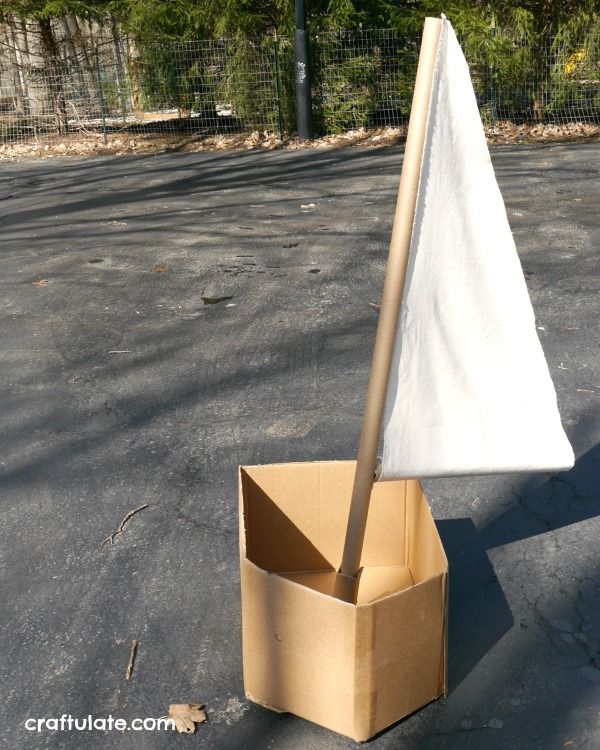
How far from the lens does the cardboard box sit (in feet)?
7.36

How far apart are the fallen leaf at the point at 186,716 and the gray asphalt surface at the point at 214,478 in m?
0.03

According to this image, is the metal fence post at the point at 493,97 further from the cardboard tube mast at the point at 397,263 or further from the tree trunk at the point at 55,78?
the cardboard tube mast at the point at 397,263

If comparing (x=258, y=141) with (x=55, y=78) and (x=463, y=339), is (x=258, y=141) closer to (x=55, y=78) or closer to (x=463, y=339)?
(x=55, y=78)

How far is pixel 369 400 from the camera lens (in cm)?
220

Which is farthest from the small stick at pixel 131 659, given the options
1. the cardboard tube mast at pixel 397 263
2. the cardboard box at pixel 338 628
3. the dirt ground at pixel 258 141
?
the dirt ground at pixel 258 141

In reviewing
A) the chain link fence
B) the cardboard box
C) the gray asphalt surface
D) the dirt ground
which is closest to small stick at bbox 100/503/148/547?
the gray asphalt surface

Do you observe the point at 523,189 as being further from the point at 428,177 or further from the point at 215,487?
the point at 428,177

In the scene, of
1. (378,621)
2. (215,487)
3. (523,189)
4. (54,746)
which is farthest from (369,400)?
(523,189)

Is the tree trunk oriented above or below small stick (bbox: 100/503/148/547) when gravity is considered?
above

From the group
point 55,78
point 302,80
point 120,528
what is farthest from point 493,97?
point 120,528

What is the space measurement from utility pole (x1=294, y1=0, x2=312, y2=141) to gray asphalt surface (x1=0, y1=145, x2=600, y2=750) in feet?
18.5

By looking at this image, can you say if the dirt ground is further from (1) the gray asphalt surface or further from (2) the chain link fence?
(1) the gray asphalt surface

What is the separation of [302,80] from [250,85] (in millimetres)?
998

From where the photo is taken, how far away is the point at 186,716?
8.27ft
